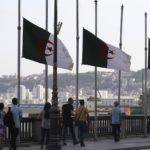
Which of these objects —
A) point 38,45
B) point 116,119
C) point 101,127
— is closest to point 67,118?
point 38,45

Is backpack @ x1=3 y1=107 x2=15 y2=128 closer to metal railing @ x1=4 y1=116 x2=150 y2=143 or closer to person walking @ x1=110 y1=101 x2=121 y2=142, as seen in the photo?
metal railing @ x1=4 y1=116 x2=150 y2=143

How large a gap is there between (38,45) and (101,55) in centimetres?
455

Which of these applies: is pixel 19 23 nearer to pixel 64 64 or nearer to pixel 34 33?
pixel 34 33

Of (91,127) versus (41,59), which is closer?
(41,59)

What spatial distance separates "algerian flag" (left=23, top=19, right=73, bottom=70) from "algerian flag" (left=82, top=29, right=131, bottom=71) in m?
2.18

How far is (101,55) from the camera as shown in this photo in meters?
30.1

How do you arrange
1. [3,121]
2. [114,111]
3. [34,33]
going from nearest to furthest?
[3,121], [34,33], [114,111]

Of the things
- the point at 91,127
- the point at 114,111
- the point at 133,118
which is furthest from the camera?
the point at 133,118

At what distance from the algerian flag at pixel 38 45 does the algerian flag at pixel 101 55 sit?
7.17 ft

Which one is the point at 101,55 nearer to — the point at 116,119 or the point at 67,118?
the point at 116,119

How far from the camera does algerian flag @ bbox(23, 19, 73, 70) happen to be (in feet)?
85.3

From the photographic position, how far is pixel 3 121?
72.5 feet

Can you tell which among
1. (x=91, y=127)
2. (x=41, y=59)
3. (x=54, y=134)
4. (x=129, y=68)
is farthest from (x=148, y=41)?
(x=54, y=134)

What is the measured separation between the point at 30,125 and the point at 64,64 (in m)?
2.86
